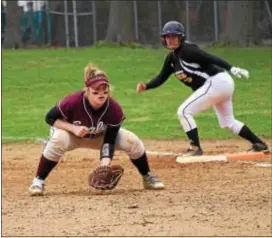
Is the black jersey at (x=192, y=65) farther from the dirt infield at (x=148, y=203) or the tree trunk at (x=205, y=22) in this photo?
the tree trunk at (x=205, y=22)

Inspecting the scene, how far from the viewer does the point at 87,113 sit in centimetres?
832

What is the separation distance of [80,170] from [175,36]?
6.34 ft

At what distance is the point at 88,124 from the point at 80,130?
0.17 meters

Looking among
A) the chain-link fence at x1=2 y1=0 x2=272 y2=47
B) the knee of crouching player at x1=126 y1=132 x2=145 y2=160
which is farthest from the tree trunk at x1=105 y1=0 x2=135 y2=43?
the knee of crouching player at x1=126 y1=132 x2=145 y2=160

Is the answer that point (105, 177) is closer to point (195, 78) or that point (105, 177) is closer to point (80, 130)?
point (80, 130)

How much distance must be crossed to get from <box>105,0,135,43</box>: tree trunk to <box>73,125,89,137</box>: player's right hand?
2533 cm

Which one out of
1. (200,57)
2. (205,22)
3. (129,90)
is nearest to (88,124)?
(200,57)

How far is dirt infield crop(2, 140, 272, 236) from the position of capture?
6625mm

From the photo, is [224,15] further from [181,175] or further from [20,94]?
[181,175]

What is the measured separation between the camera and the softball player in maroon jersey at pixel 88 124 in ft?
27.0

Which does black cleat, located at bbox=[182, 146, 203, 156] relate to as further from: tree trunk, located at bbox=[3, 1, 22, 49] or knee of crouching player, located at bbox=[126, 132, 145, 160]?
tree trunk, located at bbox=[3, 1, 22, 49]

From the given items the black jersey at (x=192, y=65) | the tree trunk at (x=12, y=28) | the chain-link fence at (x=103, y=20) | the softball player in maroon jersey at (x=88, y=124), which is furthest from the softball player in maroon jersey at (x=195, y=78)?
the chain-link fence at (x=103, y=20)

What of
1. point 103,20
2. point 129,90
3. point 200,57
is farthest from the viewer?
point 103,20

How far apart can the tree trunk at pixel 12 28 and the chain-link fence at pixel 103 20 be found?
292 centimetres
